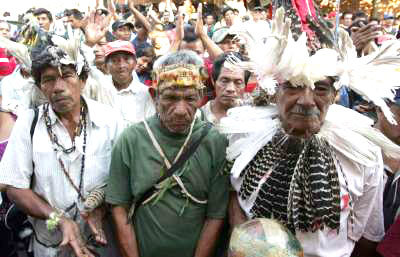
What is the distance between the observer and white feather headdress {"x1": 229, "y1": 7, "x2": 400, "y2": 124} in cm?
212

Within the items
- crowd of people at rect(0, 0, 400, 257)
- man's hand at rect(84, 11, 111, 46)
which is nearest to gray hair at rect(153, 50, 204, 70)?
crowd of people at rect(0, 0, 400, 257)

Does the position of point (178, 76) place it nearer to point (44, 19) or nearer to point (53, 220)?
point (53, 220)

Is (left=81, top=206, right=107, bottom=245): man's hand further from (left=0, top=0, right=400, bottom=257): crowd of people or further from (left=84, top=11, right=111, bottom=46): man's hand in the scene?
(left=84, top=11, right=111, bottom=46): man's hand

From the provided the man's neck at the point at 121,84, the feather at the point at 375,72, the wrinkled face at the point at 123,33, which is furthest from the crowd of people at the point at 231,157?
the wrinkled face at the point at 123,33

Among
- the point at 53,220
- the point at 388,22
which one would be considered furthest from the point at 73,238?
the point at 388,22

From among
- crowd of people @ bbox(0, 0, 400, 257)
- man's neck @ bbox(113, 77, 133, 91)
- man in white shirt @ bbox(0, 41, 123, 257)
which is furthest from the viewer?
man's neck @ bbox(113, 77, 133, 91)

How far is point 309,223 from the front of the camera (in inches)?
89.0

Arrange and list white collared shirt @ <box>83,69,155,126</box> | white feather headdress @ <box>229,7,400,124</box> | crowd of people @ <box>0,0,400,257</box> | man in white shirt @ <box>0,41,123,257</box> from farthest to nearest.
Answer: white collared shirt @ <box>83,69,155,126</box> < man in white shirt @ <box>0,41,123,257</box> < crowd of people @ <box>0,0,400,257</box> < white feather headdress @ <box>229,7,400,124</box>

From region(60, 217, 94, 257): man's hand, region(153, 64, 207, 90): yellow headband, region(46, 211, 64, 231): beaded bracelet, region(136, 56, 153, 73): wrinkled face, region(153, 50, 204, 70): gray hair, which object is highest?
region(153, 50, 204, 70): gray hair

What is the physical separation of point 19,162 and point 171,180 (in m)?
0.90

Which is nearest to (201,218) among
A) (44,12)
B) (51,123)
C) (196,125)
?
(196,125)

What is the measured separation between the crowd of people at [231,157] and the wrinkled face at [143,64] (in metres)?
2.78

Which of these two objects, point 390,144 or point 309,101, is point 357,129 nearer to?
point 390,144

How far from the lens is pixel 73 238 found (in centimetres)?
253
